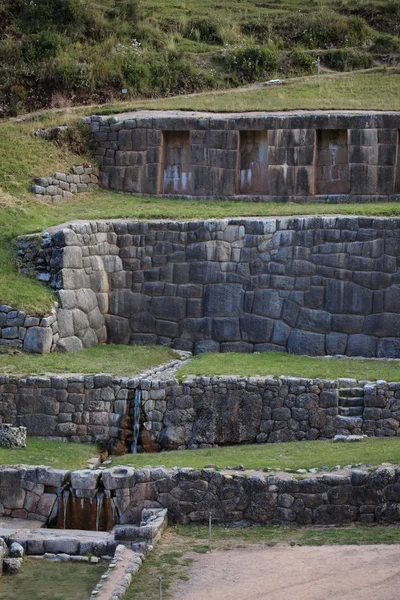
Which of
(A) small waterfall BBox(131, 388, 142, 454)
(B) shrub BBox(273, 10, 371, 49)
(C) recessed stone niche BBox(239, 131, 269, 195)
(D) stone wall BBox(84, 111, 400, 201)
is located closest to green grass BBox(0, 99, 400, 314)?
(D) stone wall BBox(84, 111, 400, 201)

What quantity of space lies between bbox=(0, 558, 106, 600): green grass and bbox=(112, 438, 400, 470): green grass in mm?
2530

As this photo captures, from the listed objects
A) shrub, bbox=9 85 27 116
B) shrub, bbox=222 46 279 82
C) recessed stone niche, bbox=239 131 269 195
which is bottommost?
recessed stone niche, bbox=239 131 269 195

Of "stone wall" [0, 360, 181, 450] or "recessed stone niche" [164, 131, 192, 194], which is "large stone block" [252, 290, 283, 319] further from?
"recessed stone niche" [164, 131, 192, 194]

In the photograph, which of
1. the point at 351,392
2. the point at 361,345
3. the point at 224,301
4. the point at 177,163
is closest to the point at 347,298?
the point at 361,345

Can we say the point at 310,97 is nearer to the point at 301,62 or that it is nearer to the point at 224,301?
the point at 301,62

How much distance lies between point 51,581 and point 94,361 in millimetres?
7396

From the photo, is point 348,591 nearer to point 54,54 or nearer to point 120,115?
point 120,115

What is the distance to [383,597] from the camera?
16.9 meters

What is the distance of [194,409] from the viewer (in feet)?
79.4

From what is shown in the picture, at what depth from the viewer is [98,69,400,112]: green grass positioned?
3334cm

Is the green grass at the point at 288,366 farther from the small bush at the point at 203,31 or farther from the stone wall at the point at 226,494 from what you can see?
the small bush at the point at 203,31

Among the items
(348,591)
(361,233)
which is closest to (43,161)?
(361,233)

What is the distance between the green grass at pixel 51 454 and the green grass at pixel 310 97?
457 inches

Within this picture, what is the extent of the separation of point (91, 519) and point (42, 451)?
6.55 ft
